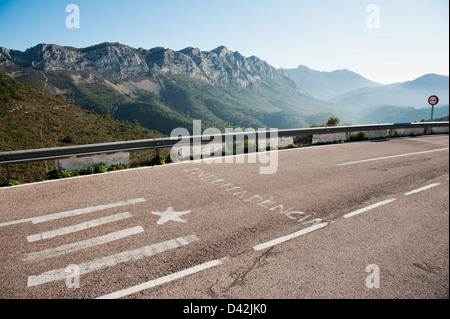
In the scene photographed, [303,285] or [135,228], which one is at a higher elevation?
[135,228]

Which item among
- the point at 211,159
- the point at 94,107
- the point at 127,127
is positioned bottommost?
the point at 211,159

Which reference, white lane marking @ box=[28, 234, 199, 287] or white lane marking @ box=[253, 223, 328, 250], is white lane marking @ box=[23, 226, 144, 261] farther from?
white lane marking @ box=[253, 223, 328, 250]

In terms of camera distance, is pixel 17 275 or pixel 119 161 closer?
pixel 17 275

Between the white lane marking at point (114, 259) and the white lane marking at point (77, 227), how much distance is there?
95 cm

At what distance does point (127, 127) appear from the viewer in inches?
2842

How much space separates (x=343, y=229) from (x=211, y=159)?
17.4ft

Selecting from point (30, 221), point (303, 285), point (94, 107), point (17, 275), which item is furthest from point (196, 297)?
point (94, 107)

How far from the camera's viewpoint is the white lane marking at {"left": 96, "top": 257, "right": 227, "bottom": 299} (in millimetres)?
2584

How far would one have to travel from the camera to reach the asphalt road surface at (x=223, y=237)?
2.81m

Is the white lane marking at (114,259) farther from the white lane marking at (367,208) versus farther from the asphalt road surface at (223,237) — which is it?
the white lane marking at (367,208)

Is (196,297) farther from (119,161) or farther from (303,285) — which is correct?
(119,161)

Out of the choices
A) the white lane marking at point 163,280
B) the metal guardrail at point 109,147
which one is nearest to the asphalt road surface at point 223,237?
the white lane marking at point 163,280

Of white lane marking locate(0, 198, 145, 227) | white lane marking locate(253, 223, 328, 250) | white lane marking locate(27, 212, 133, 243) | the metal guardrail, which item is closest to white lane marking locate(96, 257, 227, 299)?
white lane marking locate(253, 223, 328, 250)

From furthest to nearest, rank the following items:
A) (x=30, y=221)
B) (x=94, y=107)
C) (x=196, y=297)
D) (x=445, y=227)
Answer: (x=94, y=107), (x=445, y=227), (x=30, y=221), (x=196, y=297)
